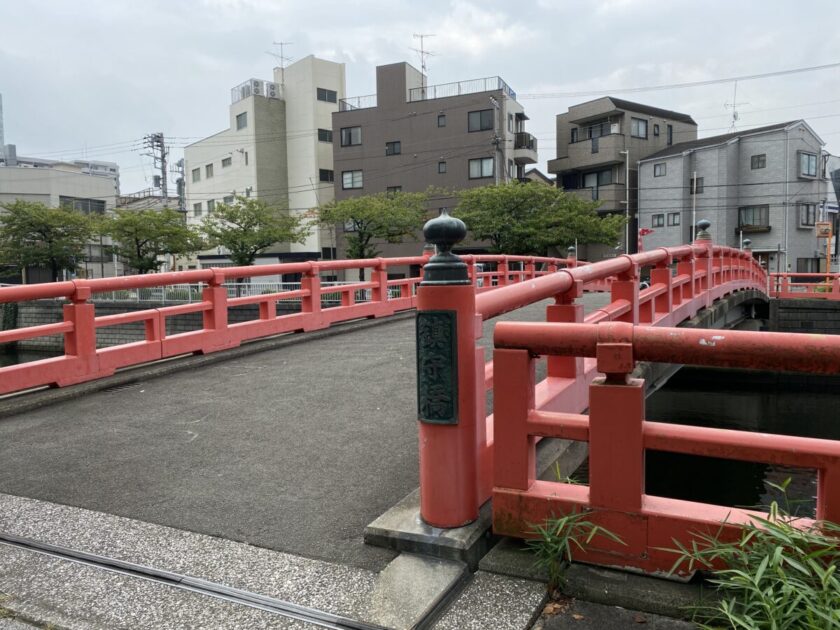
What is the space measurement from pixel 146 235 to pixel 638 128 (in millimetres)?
30401

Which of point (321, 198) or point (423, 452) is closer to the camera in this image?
point (423, 452)

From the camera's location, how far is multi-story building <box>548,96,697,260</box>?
38.9 meters

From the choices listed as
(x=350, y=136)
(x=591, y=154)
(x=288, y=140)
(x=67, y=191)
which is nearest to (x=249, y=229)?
(x=350, y=136)

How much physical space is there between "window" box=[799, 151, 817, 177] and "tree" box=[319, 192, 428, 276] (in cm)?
2107

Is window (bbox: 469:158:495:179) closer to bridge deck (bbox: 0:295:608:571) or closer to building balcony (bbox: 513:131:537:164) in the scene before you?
building balcony (bbox: 513:131:537:164)

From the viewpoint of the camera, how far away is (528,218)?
30594mm

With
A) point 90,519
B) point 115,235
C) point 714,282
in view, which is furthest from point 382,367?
point 115,235

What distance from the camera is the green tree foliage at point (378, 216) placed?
106ft

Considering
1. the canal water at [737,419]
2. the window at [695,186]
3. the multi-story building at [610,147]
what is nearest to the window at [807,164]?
the window at [695,186]

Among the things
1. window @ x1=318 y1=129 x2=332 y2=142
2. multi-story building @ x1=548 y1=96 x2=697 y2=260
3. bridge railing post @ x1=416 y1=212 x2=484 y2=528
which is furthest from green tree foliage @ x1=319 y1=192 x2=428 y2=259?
bridge railing post @ x1=416 y1=212 x2=484 y2=528

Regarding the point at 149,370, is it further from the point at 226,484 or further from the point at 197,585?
the point at 197,585

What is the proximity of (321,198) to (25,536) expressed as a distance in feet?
138

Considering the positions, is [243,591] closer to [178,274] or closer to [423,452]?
[423,452]

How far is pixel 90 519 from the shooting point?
3186mm
